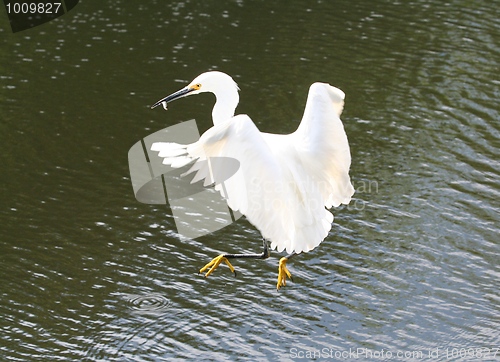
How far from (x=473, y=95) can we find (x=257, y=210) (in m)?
12.3

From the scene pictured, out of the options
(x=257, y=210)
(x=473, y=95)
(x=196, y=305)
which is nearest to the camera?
(x=257, y=210)

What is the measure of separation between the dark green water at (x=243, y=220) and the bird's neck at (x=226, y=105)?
11.8 ft

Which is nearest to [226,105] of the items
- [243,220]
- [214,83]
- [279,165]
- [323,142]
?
[214,83]

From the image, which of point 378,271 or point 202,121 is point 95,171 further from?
point 378,271

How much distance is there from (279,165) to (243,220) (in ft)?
19.0

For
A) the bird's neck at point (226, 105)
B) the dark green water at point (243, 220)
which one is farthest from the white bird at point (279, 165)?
the dark green water at point (243, 220)

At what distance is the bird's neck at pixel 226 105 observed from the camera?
9383mm

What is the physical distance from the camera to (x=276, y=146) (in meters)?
9.19

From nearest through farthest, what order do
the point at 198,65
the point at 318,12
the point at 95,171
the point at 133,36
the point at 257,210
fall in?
the point at 257,210 → the point at 95,171 → the point at 198,65 → the point at 133,36 → the point at 318,12

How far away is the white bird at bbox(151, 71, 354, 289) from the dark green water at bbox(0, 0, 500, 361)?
2515 mm

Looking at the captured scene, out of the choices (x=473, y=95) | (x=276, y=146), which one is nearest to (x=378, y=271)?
(x=276, y=146)

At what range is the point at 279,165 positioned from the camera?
8898 millimetres

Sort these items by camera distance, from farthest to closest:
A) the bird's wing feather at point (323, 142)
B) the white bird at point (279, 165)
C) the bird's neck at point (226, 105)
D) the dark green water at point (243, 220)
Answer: the dark green water at point (243, 220)
the bird's neck at point (226, 105)
the bird's wing feather at point (323, 142)
the white bird at point (279, 165)

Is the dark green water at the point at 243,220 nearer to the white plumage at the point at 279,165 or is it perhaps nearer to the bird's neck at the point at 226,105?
the white plumage at the point at 279,165
